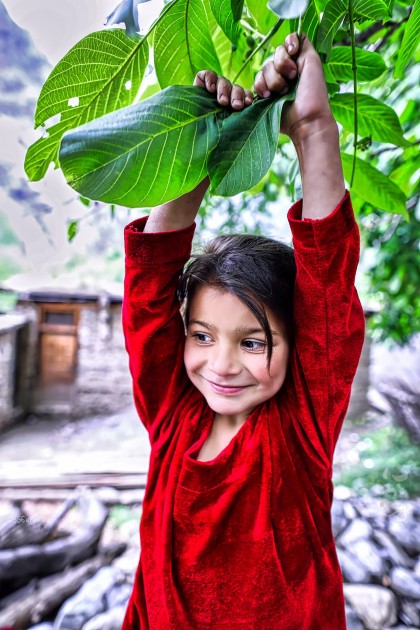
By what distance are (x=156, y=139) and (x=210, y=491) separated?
1.15 feet

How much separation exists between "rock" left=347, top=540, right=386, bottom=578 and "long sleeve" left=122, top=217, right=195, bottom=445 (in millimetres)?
1264

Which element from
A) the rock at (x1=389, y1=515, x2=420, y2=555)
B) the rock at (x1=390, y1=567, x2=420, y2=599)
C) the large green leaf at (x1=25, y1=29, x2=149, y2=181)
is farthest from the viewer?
the rock at (x1=389, y1=515, x2=420, y2=555)

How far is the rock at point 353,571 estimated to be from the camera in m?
1.44

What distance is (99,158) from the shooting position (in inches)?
11.0

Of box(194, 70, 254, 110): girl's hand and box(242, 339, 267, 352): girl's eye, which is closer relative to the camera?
box(194, 70, 254, 110): girl's hand

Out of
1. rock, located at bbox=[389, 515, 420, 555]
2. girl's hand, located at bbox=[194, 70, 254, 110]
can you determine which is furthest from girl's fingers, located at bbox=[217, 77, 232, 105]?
rock, located at bbox=[389, 515, 420, 555]

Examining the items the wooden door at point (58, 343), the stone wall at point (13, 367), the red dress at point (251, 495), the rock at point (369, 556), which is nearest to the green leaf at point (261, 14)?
the red dress at point (251, 495)

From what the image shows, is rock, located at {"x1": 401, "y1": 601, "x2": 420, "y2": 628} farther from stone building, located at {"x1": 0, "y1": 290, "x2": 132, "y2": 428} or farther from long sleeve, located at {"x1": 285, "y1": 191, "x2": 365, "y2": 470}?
stone building, located at {"x1": 0, "y1": 290, "x2": 132, "y2": 428}

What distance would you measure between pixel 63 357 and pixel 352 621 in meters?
1.82

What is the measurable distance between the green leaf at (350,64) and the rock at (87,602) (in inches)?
52.5

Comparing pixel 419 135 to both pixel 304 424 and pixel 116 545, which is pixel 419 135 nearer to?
pixel 304 424

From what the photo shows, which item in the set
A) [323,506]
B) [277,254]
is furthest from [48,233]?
[323,506]

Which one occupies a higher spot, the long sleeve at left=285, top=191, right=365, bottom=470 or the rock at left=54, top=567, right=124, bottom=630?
the long sleeve at left=285, top=191, right=365, bottom=470

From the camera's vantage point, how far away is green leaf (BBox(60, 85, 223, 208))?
276mm
